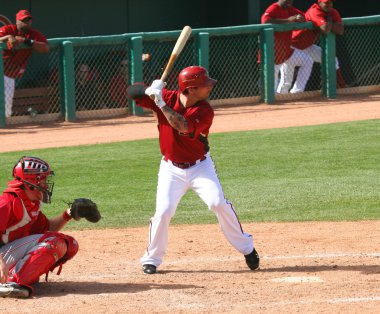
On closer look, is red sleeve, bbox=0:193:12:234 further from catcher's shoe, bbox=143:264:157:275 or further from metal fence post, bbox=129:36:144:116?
metal fence post, bbox=129:36:144:116

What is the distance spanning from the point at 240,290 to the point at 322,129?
831 centimetres

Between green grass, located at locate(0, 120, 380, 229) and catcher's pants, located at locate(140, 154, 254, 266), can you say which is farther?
green grass, located at locate(0, 120, 380, 229)

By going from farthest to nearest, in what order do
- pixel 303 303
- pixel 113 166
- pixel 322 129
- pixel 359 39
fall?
pixel 359 39
pixel 322 129
pixel 113 166
pixel 303 303

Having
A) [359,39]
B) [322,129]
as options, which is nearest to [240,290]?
[322,129]

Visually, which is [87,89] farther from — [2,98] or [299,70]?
[299,70]

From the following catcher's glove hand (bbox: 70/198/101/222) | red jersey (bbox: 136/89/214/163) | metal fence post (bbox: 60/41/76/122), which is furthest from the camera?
metal fence post (bbox: 60/41/76/122)

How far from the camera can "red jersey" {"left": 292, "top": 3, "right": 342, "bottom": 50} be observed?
17969 millimetres

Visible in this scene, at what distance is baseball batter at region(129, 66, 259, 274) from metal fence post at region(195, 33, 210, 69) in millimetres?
9314

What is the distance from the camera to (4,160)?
13.4 metres

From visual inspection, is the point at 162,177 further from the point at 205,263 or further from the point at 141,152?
the point at 141,152

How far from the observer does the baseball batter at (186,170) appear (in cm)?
771

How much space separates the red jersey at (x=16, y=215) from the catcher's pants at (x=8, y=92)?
8.76 meters

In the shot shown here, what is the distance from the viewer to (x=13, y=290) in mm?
6977

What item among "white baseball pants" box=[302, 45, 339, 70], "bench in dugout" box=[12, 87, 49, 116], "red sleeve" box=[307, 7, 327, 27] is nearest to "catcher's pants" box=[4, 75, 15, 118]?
"bench in dugout" box=[12, 87, 49, 116]
